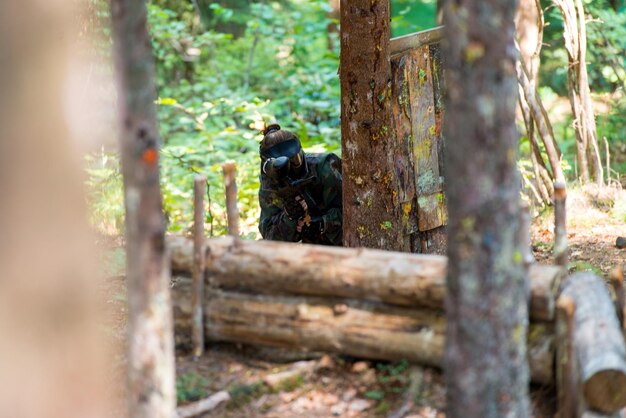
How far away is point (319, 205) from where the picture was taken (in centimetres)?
638

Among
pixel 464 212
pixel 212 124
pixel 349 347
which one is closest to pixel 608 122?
pixel 212 124

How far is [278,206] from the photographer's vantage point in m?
6.48

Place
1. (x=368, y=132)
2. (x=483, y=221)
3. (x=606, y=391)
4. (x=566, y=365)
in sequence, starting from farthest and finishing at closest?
1. (x=368, y=132)
2. (x=566, y=365)
3. (x=606, y=391)
4. (x=483, y=221)

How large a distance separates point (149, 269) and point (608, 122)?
30.5 feet

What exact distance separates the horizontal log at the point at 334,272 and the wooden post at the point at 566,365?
0.17m

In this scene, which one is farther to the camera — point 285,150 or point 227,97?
point 227,97

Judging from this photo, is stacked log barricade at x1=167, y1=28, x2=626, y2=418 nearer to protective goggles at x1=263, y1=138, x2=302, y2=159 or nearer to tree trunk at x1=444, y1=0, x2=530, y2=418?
tree trunk at x1=444, y1=0, x2=530, y2=418

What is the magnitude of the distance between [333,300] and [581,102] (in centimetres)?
500

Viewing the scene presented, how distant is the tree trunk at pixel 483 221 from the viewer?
3.16m

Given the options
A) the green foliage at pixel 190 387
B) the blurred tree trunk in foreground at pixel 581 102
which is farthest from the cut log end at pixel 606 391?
the blurred tree trunk in foreground at pixel 581 102

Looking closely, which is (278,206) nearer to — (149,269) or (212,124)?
(149,269)

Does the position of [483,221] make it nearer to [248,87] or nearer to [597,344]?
[597,344]

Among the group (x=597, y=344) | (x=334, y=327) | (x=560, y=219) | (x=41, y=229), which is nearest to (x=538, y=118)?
(x=560, y=219)

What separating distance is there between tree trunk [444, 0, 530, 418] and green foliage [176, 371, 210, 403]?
1.55m
